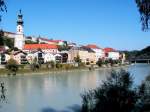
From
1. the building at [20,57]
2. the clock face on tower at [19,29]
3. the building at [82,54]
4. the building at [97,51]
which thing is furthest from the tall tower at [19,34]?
the building at [97,51]

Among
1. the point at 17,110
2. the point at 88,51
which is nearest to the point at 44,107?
the point at 17,110

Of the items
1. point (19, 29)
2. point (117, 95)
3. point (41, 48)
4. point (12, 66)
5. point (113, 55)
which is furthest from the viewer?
point (113, 55)

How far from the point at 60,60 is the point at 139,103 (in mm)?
59398

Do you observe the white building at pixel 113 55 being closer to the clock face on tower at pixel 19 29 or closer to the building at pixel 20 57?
the clock face on tower at pixel 19 29

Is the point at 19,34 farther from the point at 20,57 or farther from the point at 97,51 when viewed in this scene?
the point at 97,51

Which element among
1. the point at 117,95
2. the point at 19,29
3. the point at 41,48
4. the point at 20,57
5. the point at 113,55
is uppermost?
the point at 19,29

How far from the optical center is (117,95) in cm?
943

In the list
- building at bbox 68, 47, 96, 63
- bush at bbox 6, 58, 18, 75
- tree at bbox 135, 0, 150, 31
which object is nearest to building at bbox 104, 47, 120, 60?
building at bbox 68, 47, 96, 63

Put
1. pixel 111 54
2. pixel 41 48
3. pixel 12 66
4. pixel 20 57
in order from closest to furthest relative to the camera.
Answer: pixel 12 66 < pixel 20 57 < pixel 41 48 < pixel 111 54

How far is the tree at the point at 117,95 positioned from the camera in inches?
369

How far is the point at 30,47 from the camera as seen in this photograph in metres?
68.8

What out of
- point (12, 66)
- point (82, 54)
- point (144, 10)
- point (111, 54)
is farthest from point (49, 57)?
point (144, 10)

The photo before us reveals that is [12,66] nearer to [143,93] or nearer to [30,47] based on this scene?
[30,47]

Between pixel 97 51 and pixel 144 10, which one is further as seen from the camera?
pixel 97 51
